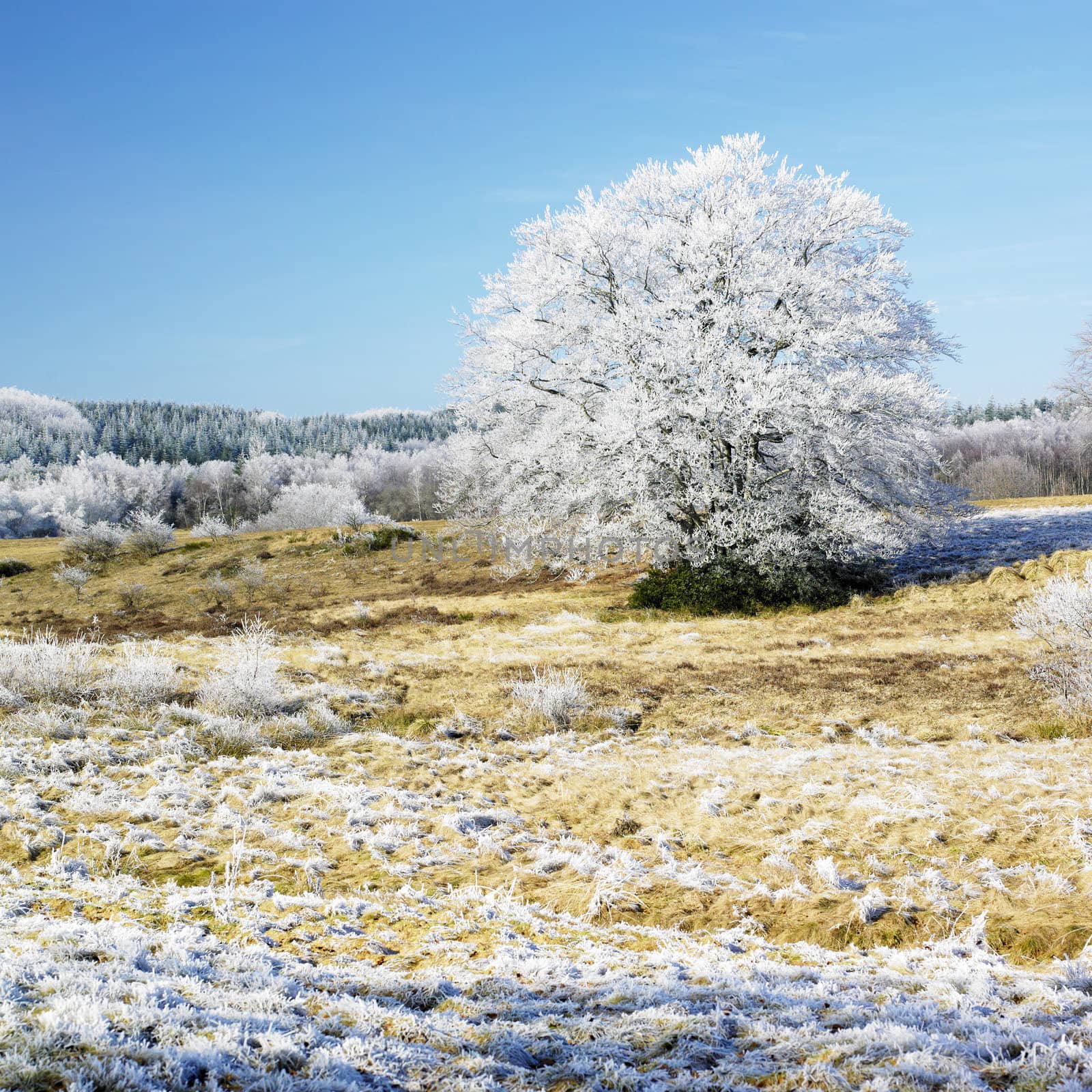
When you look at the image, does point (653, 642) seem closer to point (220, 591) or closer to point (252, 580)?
point (252, 580)

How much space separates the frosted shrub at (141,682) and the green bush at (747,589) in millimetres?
11111

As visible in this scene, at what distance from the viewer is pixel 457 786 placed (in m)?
7.14

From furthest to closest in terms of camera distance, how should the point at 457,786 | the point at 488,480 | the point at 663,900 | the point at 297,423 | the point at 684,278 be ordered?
the point at 297,423
the point at 488,480
the point at 684,278
the point at 457,786
the point at 663,900

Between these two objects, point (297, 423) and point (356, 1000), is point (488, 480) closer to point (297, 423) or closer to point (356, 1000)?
point (356, 1000)

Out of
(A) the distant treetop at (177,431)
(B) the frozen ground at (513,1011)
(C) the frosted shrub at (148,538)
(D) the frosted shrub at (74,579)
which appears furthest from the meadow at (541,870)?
(A) the distant treetop at (177,431)

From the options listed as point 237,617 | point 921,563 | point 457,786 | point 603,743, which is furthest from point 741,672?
point 237,617

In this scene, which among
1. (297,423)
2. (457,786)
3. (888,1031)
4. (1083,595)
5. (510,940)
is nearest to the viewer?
(888,1031)

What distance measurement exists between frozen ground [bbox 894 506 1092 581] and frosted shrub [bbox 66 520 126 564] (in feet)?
103

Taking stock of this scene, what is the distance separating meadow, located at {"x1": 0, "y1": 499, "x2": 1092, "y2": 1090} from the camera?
2816mm

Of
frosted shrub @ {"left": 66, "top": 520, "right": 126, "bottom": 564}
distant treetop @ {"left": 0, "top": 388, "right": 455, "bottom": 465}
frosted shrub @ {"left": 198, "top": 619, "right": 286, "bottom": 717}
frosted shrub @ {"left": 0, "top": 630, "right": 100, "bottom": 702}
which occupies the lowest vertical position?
frosted shrub @ {"left": 198, "top": 619, "right": 286, "bottom": 717}

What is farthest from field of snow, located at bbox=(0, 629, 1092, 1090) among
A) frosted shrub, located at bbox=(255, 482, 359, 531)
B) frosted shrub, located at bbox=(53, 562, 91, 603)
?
frosted shrub, located at bbox=(255, 482, 359, 531)

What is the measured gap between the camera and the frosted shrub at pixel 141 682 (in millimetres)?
8852

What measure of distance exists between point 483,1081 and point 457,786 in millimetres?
4572

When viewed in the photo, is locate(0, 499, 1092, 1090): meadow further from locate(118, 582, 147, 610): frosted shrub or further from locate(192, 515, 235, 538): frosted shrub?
locate(192, 515, 235, 538): frosted shrub
